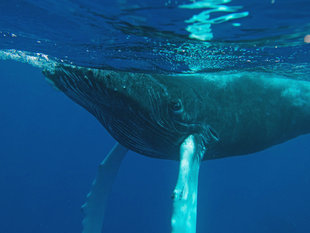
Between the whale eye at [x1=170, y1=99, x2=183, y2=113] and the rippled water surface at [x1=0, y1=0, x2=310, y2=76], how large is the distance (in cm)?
170

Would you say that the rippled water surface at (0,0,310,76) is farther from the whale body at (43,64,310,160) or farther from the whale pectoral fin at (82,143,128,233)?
the whale pectoral fin at (82,143,128,233)

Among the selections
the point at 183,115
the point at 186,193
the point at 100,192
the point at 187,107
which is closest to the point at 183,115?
the point at 183,115

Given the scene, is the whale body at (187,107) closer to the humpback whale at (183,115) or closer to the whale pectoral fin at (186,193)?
the humpback whale at (183,115)

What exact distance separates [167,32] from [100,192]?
4.86m

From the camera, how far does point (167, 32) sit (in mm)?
6145

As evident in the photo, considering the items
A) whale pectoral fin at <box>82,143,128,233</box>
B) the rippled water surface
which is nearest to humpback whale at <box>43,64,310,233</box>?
whale pectoral fin at <box>82,143,128,233</box>

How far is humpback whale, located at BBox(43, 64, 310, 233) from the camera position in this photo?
4.29m

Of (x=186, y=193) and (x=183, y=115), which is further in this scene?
(x=183, y=115)

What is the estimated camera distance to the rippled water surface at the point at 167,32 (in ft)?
16.2

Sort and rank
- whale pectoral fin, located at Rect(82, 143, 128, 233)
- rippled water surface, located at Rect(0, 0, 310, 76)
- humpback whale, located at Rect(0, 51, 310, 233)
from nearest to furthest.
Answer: humpback whale, located at Rect(0, 51, 310, 233) < rippled water surface, located at Rect(0, 0, 310, 76) < whale pectoral fin, located at Rect(82, 143, 128, 233)

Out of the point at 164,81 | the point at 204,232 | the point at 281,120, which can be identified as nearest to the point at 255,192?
the point at 204,232

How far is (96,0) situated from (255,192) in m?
52.7

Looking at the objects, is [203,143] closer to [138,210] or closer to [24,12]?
[24,12]

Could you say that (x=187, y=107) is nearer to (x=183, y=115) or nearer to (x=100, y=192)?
(x=183, y=115)
